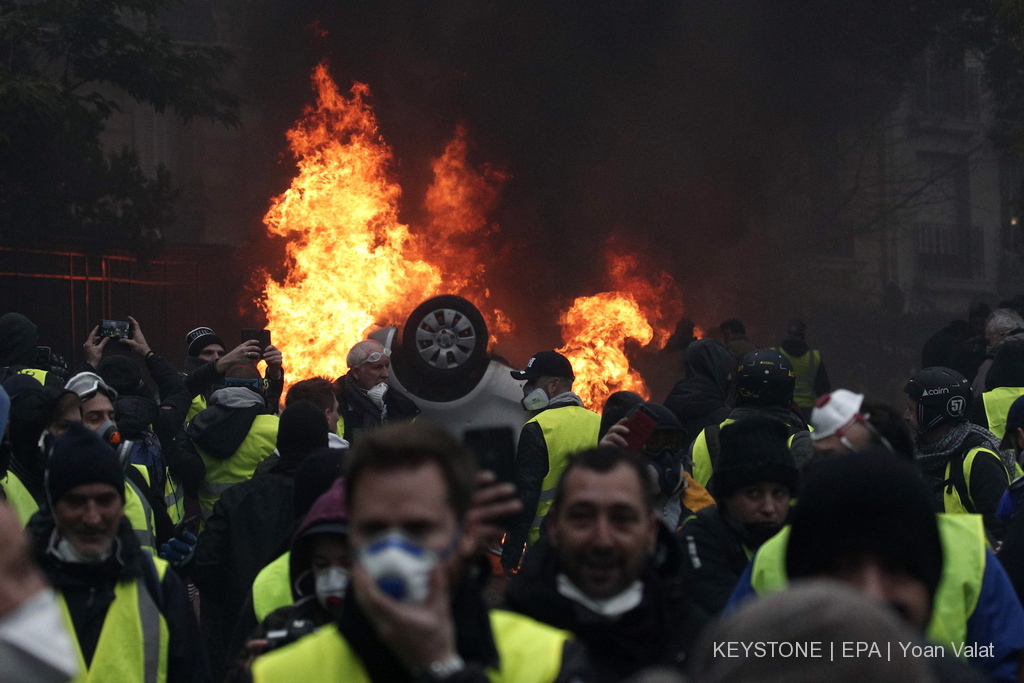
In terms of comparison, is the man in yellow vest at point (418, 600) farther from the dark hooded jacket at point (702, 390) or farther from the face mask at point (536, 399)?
the face mask at point (536, 399)

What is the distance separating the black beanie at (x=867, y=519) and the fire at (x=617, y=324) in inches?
420

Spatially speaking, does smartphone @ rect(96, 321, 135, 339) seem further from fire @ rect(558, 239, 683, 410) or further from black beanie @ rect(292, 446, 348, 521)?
fire @ rect(558, 239, 683, 410)

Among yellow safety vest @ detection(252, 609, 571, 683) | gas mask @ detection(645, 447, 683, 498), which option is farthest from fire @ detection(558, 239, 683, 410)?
yellow safety vest @ detection(252, 609, 571, 683)

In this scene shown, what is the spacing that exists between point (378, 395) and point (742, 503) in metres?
4.49

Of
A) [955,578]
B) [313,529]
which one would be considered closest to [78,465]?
[313,529]

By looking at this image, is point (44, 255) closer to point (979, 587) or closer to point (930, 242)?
point (979, 587)

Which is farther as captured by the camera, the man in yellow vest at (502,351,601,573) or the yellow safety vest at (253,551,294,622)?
the man in yellow vest at (502,351,601,573)

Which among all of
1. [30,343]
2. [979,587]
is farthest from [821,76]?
[979,587]

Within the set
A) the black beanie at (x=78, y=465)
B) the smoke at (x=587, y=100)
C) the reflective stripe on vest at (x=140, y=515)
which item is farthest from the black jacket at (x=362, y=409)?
the smoke at (x=587, y=100)

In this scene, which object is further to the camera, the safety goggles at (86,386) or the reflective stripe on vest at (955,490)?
the safety goggles at (86,386)

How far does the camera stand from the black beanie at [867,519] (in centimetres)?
234

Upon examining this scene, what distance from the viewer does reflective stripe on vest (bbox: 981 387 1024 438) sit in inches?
275

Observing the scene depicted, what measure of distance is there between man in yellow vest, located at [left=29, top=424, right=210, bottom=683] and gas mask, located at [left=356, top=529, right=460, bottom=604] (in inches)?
74.9

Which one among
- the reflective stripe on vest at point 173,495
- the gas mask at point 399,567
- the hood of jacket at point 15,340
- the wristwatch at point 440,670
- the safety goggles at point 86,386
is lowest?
the reflective stripe on vest at point 173,495
